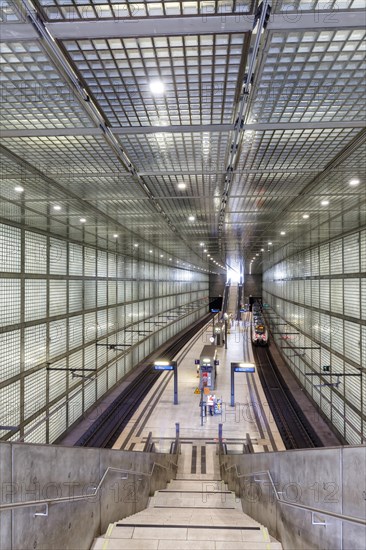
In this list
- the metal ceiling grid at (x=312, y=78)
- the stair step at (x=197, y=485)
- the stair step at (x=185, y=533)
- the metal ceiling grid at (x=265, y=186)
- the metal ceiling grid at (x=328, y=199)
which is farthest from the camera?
the stair step at (x=197, y=485)

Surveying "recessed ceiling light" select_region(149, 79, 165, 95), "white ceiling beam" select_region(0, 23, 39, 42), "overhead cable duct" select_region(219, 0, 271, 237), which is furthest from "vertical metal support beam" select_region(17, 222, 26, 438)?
"white ceiling beam" select_region(0, 23, 39, 42)

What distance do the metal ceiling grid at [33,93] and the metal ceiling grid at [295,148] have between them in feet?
8.12

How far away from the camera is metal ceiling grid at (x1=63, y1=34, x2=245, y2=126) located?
10.2 ft

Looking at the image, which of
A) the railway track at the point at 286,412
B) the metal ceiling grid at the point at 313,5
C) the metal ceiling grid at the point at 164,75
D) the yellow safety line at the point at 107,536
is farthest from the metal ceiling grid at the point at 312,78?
the railway track at the point at 286,412

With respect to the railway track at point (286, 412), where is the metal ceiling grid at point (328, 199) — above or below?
above

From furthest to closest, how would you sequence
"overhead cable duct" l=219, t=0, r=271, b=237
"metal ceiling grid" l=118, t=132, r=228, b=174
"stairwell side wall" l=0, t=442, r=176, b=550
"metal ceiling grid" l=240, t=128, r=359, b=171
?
"metal ceiling grid" l=118, t=132, r=228, b=174
"metal ceiling grid" l=240, t=128, r=359, b=171
"stairwell side wall" l=0, t=442, r=176, b=550
"overhead cable duct" l=219, t=0, r=271, b=237

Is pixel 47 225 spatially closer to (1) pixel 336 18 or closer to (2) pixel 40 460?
Result: (2) pixel 40 460

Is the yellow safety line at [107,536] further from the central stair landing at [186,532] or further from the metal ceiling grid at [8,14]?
the metal ceiling grid at [8,14]

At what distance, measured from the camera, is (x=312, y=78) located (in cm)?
354

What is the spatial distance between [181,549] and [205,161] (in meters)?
5.59

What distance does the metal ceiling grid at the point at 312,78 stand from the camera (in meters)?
3.02

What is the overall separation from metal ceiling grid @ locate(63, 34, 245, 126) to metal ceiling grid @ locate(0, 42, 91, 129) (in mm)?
303

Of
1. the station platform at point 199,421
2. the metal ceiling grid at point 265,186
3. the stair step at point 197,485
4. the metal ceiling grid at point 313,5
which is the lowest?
the stair step at point 197,485

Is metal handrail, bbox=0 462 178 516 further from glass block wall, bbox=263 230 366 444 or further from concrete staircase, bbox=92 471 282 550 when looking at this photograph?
glass block wall, bbox=263 230 366 444
